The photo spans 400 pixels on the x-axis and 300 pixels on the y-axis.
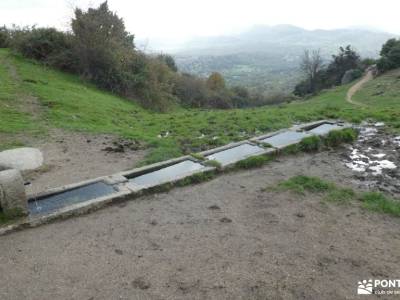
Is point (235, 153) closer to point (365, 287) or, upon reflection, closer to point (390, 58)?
point (365, 287)

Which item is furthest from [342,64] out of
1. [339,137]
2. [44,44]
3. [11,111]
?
[11,111]

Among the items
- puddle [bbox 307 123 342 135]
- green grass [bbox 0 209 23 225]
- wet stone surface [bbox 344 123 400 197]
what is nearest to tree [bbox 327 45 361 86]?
puddle [bbox 307 123 342 135]

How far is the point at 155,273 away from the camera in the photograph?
427 cm

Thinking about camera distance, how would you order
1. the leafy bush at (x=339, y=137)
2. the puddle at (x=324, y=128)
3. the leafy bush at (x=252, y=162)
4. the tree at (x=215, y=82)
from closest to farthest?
the leafy bush at (x=252, y=162), the leafy bush at (x=339, y=137), the puddle at (x=324, y=128), the tree at (x=215, y=82)

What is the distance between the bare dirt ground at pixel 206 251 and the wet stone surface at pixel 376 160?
59.0 inches

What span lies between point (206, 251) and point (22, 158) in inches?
241

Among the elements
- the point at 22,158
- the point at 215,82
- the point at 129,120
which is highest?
the point at 22,158

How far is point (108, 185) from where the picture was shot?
22.5 ft

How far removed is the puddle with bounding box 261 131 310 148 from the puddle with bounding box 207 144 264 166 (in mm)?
630

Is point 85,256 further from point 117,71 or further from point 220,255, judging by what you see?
point 117,71

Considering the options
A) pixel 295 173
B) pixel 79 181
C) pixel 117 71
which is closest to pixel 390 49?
pixel 117 71

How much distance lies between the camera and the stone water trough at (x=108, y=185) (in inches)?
211

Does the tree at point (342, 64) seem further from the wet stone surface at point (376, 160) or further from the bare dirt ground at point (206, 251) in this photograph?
the bare dirt ground at point (206, 251)

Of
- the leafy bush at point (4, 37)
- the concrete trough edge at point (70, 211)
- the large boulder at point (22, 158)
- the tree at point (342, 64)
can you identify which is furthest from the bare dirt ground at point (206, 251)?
the tree at point (342, 64)
